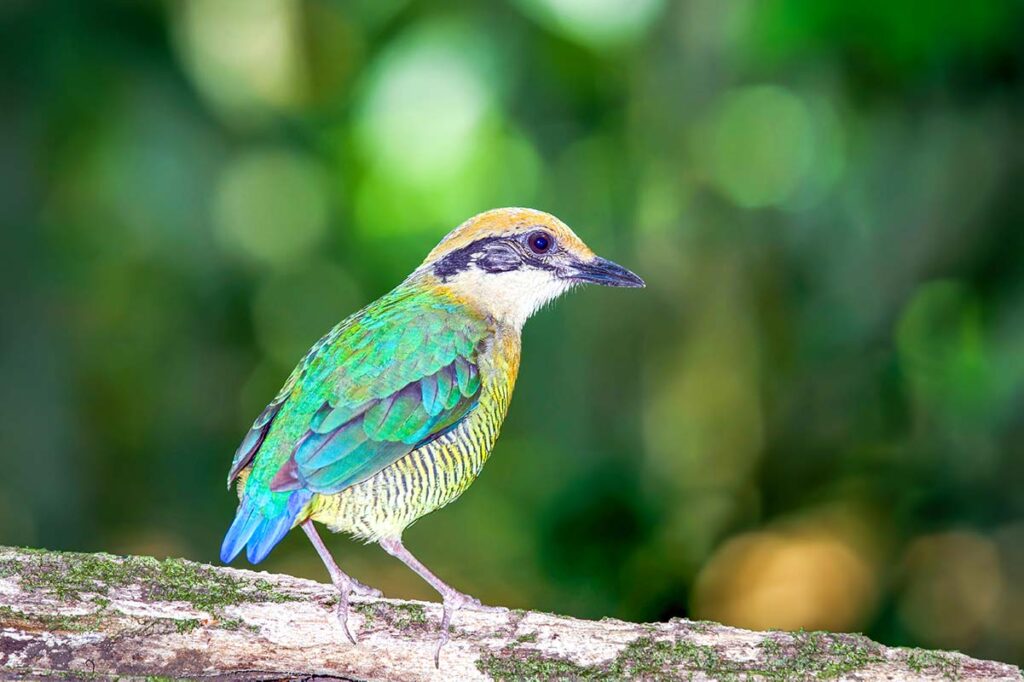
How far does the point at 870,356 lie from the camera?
9.00 metres

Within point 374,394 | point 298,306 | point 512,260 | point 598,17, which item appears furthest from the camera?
point 298,306

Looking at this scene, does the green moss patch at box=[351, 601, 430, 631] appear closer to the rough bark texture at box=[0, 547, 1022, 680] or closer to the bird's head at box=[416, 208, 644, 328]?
the rough bark texture at box=[0, 547, 1022, 680]

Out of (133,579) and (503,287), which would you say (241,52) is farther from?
(133,579)

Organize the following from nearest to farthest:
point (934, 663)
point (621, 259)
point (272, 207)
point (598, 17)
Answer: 1. point (934, 663)
2. point (598, 17)
3. point (621, 259)
4. point (272, 207)

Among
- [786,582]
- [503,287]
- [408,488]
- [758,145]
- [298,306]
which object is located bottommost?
[408,488]

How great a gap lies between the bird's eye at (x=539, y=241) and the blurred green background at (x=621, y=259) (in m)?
3.07

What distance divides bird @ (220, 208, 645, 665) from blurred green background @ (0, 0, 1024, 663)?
308cm

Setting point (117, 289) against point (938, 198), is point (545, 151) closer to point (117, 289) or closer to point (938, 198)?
point (938, 198)

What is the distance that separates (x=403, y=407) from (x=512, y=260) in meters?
0.98

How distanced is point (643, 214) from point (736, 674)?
473 centimetres

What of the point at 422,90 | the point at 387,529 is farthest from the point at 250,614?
the point at 422,90

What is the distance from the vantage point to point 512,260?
17.4 ft

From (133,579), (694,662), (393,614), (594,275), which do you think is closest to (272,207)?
(594,275)

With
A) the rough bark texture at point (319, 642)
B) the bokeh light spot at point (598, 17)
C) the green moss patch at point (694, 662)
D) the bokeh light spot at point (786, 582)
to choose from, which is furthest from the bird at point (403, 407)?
the bokeh light spot at point (786, 582)
